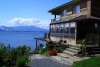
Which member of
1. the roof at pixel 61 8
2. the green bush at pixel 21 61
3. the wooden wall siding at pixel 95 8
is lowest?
the green bush at pixel 21 61

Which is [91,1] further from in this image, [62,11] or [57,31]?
[62,11]

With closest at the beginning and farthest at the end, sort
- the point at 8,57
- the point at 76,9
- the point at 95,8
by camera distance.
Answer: the point at 8,57 → the point at 95,8 → the point at 76,9

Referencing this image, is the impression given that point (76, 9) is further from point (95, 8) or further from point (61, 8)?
point (61, 8)

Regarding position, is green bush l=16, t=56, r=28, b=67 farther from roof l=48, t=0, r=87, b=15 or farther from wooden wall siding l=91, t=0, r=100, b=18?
roof l=48, t=0, r=87, b=15

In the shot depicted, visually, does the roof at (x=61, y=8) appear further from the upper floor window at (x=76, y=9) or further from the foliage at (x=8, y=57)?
the foliage at (x=8, y=57)

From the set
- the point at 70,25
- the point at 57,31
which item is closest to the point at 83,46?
the point at 70,25

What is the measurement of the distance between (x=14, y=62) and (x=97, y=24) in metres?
15.9

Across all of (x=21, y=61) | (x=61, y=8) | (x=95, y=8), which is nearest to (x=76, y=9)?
(x=95, y=8)

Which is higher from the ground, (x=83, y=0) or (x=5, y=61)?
(x=83, y=0)

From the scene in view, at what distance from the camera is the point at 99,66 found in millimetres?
17172

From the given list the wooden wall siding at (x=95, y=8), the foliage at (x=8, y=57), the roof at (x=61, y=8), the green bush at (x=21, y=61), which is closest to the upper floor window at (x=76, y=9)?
the roof at (x=61, y=8)

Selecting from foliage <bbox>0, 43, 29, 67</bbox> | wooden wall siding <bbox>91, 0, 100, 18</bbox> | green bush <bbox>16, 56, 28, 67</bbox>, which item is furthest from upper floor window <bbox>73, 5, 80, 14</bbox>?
green bush <bbox>16, 56, 28, 67</bbox>

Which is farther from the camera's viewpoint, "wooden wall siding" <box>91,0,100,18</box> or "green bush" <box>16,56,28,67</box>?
"wooden wall siding" <box>91,0,100,18</box>

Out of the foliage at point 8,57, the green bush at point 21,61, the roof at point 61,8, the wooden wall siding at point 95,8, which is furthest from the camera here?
the roof at point 61,8
